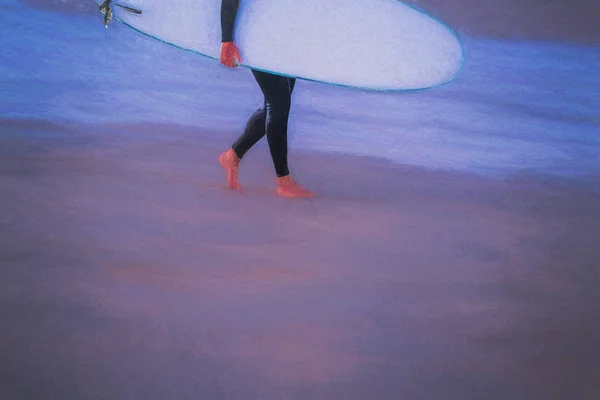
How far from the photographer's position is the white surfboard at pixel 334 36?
2248mm

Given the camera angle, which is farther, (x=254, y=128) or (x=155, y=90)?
(x=155, y=90)

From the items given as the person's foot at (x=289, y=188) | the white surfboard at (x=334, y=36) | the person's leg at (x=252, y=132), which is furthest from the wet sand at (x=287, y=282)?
the white surfboard at (x=334, y=36)

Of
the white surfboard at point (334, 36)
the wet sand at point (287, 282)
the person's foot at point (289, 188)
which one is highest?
the white surfboard at point (334, 36)

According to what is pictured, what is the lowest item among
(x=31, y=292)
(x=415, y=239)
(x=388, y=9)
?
(x=31, y=292)

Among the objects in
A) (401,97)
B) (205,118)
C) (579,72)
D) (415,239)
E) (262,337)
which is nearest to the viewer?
(262,337)

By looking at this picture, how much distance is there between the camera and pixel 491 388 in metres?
1.30

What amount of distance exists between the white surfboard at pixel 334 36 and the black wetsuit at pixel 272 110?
9cm

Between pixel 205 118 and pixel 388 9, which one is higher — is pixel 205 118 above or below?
below

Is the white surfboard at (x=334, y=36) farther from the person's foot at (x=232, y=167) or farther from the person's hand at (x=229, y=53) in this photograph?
the person's foot at (x=232, y=167)

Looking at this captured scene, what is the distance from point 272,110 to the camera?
223cm

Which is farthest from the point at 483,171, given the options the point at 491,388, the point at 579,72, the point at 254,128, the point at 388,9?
the point at 579,72

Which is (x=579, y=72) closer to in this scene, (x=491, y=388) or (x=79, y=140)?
(x=79, y=140)

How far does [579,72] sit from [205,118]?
3518 millimetres

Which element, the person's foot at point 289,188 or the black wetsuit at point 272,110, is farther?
the person's foot at point 289,188
